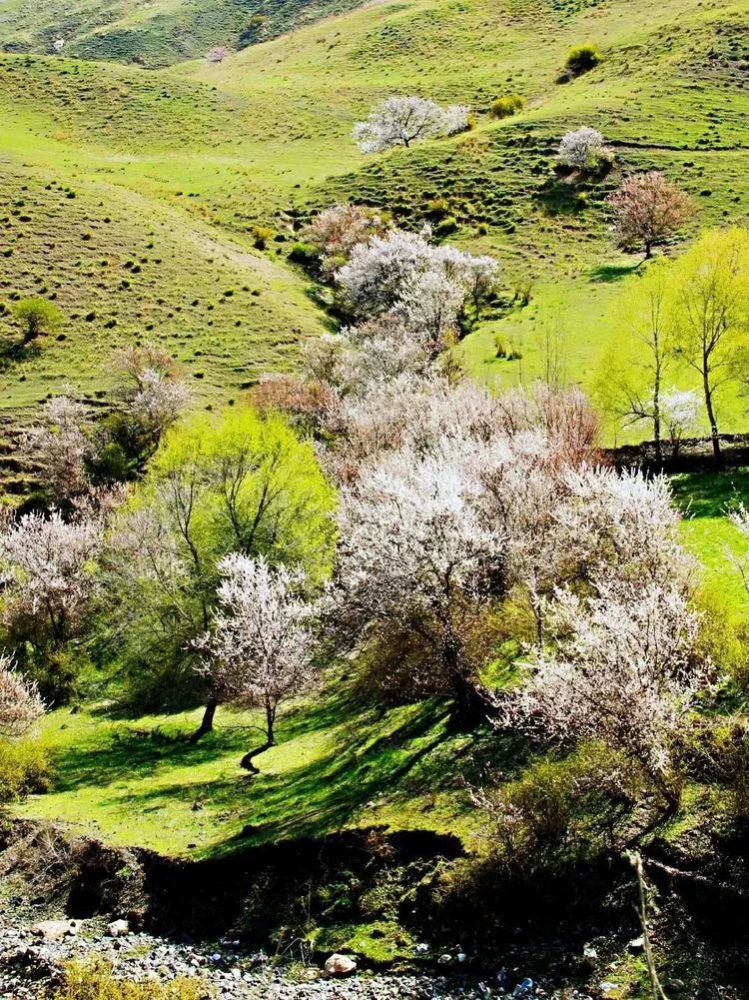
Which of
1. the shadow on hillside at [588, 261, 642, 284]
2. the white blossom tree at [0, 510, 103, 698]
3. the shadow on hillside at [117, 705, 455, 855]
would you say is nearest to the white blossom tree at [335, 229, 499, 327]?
the shadow on hillside at [588, 261, 642, 284]

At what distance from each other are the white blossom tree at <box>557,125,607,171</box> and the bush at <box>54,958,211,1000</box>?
9183 centimetres

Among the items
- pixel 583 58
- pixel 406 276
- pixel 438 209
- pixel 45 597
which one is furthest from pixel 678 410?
pixel 583 58

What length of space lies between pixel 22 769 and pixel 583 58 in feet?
414

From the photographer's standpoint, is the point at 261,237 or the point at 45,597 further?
the point at 261,237

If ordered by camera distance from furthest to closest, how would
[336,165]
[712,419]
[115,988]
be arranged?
1. [336,165]
2. [712,419]
3. [115,988]

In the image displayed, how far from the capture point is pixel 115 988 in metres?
13.9

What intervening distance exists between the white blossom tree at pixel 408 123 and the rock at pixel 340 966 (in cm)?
11244

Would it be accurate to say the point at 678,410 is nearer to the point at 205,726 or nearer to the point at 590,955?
the point at 205,726

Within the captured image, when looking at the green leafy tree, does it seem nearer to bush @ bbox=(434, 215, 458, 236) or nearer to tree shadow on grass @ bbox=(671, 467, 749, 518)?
tree shadow on grass @ bbox=(671, 467, 749, 518)

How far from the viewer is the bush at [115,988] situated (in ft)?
45.1

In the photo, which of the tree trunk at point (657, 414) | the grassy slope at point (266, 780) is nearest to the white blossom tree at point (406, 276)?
the tree trunk at point (657, 414)

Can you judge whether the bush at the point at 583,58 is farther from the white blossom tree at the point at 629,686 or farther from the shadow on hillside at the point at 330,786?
the white blossom tree at the point at 629,686

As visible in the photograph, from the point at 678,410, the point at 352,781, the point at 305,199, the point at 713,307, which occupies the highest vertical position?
the point at 305,199

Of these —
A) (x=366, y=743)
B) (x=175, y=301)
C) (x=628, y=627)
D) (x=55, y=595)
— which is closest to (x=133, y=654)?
(x=55, y=595)
